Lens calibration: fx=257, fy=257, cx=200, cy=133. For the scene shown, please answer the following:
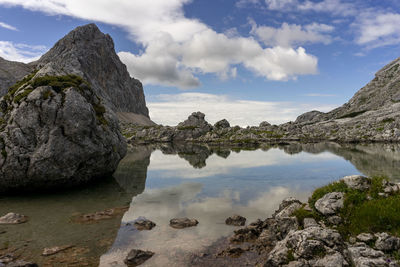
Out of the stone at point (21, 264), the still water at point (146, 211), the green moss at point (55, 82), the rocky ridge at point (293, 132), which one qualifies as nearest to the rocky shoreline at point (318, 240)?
the still water at point (146, 211)

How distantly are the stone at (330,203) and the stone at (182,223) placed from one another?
29.1 ft

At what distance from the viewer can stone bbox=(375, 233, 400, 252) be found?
432 inches

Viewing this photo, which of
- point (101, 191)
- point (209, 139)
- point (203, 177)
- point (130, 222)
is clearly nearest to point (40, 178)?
point (101, 191)

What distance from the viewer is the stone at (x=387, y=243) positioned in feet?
36.0

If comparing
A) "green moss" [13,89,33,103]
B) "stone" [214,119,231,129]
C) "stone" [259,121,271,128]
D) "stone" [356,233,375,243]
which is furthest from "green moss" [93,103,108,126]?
"stone" [259,121,271,128]

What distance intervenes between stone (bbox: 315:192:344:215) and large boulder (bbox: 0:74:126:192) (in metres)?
24.1

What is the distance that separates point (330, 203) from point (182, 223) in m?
10.3

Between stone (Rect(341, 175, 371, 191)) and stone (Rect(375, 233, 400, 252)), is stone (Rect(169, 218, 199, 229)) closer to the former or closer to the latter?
stone (Rect(341, 175, 371, 191))

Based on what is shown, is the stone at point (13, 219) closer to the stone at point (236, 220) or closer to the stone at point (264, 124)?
the stone at point (236, 220)

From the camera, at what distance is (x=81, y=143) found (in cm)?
2822

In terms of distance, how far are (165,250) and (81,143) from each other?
17985 mm

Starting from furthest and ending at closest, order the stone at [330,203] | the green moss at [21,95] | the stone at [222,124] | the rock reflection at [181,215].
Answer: the stone at [222,124] → the green moss at [21,95] → the rock reflection at [181,215] → the stone at [330,203]

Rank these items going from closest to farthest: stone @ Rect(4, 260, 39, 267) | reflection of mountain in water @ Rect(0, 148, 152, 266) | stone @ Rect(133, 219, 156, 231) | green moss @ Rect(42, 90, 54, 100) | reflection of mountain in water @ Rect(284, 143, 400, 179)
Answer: stone @ Rect(4, 260, 39, 267)
reflection of mountain in water @ Rect(0, 148, 152, 266)
stone @ Rect(133, 219, 156, 231)
green moss @ Rect(42, 90, 54, 100)
reflection of mountain in water @ Rect(284, 143, 400, 179)

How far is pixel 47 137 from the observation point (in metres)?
26.4
